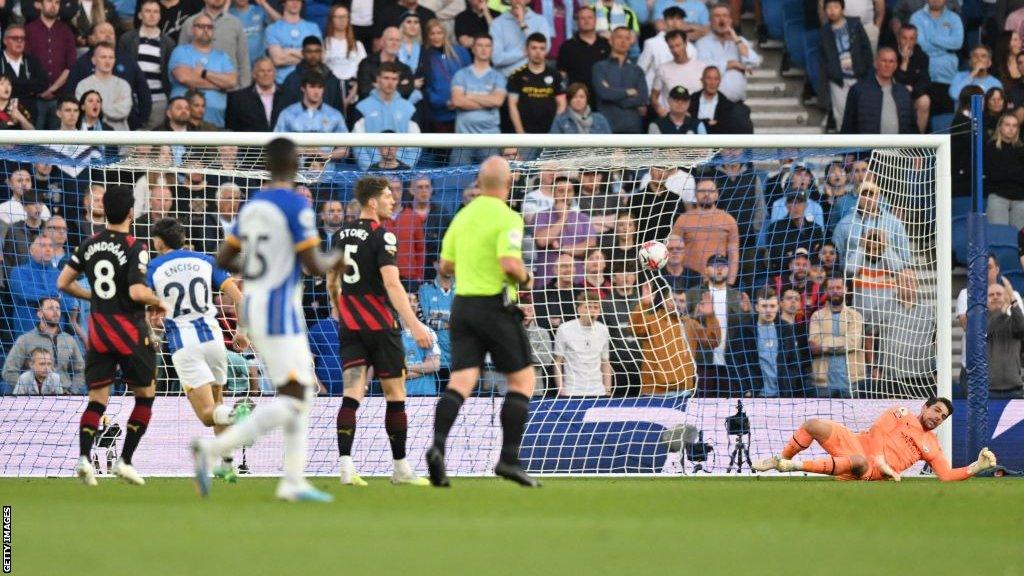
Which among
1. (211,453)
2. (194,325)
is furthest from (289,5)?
(211,453)

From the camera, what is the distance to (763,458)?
533 inches

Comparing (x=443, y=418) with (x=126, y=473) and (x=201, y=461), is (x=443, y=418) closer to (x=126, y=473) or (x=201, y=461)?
(x=201, y=461)

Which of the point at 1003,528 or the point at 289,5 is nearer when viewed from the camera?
the point at 1003,528

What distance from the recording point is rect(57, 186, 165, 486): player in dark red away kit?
35.4 ft

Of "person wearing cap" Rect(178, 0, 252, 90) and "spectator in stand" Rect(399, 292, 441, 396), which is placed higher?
"person wearing cap" Rect(178, 0, 252, 90)

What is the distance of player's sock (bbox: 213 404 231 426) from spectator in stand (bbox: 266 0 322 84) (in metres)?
6.97

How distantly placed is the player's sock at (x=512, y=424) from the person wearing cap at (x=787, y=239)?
558 cm

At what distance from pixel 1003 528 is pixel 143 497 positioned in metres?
5.25

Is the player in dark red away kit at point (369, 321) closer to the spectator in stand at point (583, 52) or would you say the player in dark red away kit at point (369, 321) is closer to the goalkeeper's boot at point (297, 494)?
the goalkeeper's boot at point (297, 494)

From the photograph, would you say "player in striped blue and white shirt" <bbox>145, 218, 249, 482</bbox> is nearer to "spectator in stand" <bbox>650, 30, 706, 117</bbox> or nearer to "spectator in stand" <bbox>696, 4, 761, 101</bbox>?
"spectator in stand" <bbox>650, 30, 706, 117</bbox>

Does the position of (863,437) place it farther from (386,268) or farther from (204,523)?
(204,523)

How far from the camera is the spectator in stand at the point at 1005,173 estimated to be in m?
17.7

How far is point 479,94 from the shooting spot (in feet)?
56.6

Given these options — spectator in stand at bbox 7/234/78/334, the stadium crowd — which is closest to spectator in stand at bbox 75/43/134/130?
the stadium crowd
